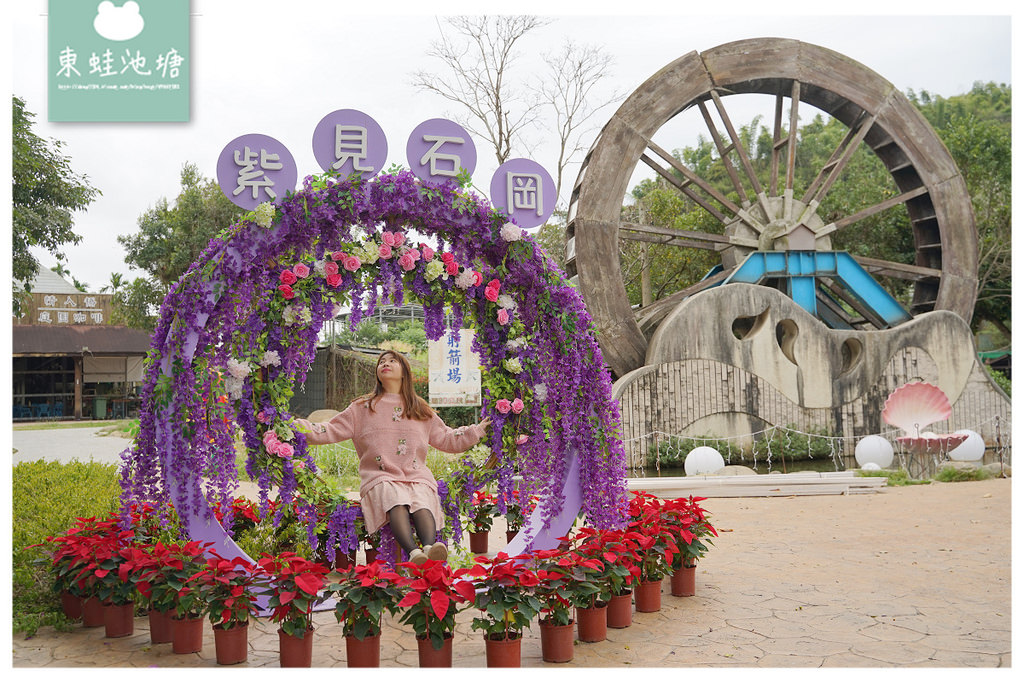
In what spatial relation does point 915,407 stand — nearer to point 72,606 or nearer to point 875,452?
point 875,452

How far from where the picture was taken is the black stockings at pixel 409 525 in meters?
3.97

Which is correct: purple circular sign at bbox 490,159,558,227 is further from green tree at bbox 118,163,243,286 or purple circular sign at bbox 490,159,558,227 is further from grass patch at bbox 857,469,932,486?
green tree at bbox 118,163,243,286

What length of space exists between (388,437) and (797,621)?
2.21 meters

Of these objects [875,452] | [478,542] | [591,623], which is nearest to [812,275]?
[875,452]

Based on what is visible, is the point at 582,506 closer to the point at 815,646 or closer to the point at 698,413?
the point at 815,646

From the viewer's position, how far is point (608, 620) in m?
3.89

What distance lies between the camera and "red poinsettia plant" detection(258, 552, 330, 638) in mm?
3225

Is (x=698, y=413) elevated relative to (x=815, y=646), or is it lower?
elevated

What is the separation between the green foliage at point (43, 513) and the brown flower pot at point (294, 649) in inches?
50.7

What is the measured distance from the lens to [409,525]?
13.3 ft

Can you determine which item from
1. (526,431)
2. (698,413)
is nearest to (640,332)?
(698,413)

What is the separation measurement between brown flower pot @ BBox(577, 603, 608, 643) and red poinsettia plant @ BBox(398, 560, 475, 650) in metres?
0.67

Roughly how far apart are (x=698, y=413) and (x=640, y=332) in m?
1.19

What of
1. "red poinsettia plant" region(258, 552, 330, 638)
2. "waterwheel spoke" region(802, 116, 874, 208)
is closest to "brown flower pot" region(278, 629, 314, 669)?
"red poinsettia plant" region(258, 552, 330, 638)
